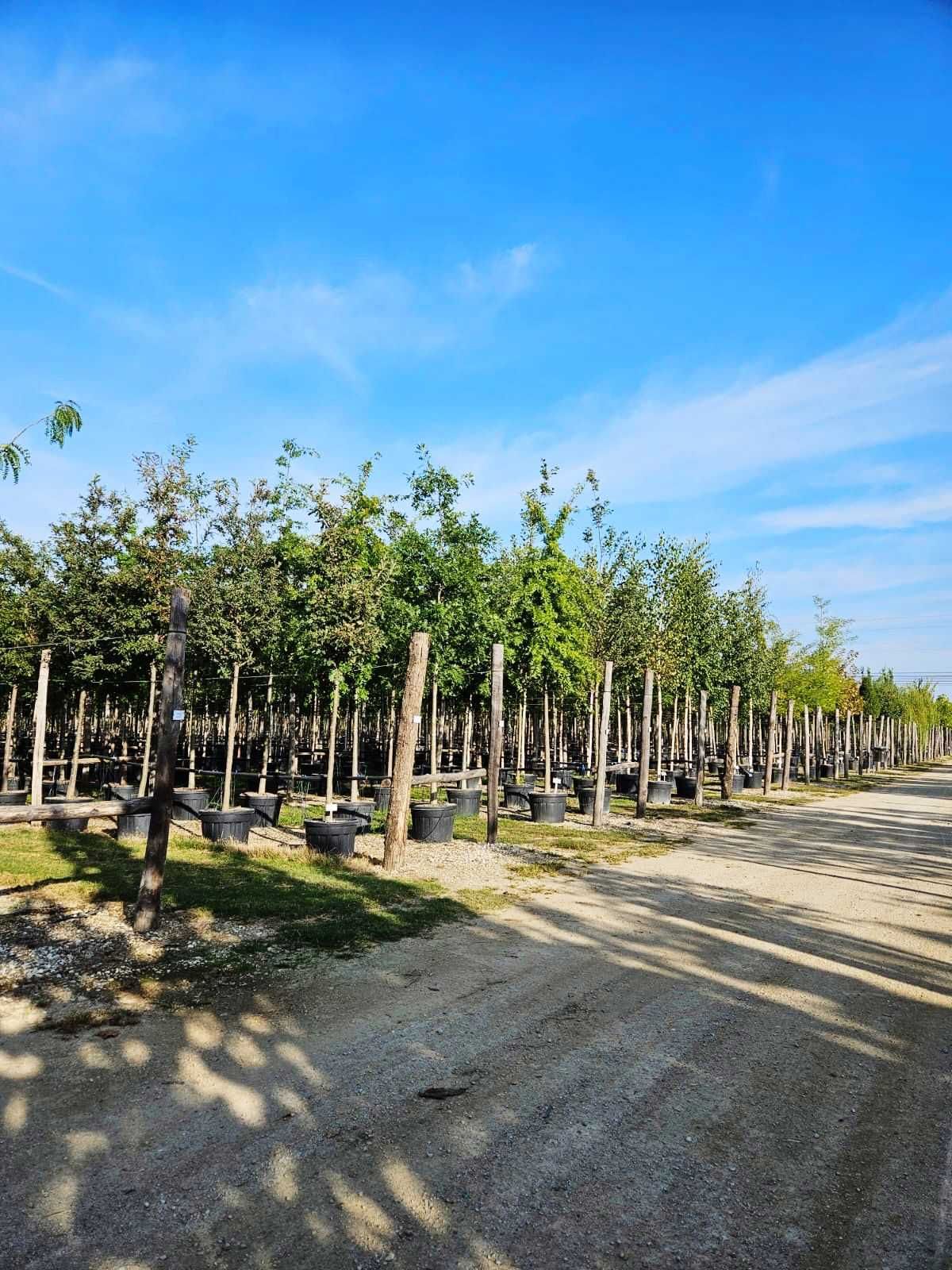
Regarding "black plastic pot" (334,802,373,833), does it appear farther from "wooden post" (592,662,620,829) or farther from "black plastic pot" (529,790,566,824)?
"wooden post" (592,662,620,829)

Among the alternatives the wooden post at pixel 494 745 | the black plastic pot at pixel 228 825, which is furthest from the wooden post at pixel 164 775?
the wooden post at pixel 494 745

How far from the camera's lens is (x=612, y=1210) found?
3025 mm

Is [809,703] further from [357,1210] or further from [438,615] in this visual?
[357,1210]

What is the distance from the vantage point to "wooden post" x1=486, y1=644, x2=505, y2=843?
12.3 metres

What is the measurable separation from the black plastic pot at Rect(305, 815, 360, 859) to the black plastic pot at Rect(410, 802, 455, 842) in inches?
79.6

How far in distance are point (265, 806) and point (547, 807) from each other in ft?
18.4

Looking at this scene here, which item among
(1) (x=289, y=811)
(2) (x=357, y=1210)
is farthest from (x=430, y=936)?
(1) (x=289, y=811)

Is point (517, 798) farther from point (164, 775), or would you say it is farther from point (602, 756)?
point (164, 775)

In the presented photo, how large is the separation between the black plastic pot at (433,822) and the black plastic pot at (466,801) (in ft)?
11.6

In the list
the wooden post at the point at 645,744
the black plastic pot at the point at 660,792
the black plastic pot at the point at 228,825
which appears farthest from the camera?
the black plastic pot at the point at 660,792

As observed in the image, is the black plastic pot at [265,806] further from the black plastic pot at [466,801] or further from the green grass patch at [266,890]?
the black plastic pot at [466,801]

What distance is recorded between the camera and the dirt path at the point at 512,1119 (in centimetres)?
285

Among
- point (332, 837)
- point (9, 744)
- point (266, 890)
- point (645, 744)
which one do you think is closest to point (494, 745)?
point (332, 837)

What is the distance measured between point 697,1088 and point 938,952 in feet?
12.8
